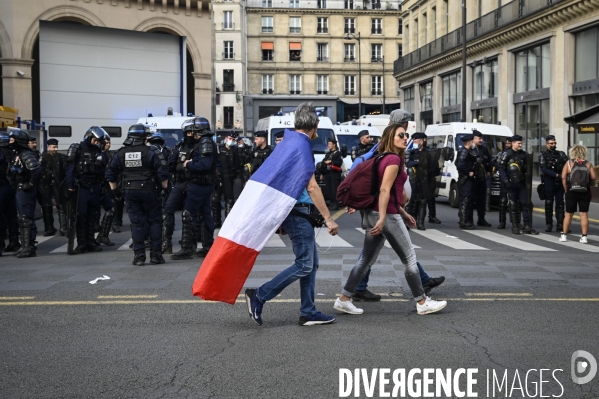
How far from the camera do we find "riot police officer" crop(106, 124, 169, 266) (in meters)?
10.8

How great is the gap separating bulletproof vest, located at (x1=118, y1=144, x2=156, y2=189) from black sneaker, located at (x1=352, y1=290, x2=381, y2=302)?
395 cm

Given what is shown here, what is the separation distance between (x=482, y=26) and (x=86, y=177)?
29207mm

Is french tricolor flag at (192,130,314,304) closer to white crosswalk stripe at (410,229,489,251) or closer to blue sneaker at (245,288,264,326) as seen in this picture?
blue sneaker at (245,288,264,326)

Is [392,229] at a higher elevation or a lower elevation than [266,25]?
lower

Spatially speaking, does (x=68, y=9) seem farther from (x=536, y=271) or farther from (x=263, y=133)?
(x=536, y=271)

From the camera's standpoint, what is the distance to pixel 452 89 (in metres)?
43.8

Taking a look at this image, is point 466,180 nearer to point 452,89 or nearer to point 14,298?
point 14,298

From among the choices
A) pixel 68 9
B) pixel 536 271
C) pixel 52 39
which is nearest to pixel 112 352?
pixel 536 271

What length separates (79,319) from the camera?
716cm

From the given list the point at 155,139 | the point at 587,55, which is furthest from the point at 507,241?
the point at 587,55

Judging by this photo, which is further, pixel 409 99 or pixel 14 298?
pixel 409 99

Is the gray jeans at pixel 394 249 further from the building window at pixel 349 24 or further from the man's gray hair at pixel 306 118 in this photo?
the building window at pixel 349 24

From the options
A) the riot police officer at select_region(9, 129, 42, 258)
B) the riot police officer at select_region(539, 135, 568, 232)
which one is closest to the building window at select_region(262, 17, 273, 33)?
the riot police officer at select_region(539, 135, 568, 232)

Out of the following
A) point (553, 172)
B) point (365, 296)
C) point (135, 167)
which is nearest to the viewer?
point (365, 296)
